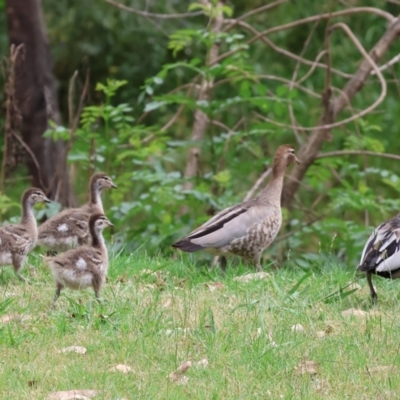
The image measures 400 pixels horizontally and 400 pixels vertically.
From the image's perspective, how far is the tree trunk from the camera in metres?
14.3

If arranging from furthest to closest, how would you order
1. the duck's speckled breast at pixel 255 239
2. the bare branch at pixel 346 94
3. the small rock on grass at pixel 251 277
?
the bare branch at pixel 346 94 < the duck's speckled breast at pixel 255 239 < the small rock on grass at pixel 251 277

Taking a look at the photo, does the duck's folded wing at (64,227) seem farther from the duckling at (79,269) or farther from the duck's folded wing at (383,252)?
the duck's folded wing at (383,252)

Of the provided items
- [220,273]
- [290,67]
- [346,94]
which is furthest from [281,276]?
[290,67]

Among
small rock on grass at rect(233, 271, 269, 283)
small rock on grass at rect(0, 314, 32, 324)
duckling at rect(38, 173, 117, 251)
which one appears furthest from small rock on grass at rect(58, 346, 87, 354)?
duckling at rect(38, 173, 117, 251)

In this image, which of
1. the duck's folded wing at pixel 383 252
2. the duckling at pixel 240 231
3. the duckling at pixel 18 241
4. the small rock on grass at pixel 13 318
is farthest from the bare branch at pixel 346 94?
the small rock on grass at pixel 13 318

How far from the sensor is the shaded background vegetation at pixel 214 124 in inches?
489

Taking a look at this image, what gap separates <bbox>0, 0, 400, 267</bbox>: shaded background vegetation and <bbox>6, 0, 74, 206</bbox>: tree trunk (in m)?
0.50

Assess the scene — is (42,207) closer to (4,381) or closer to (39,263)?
(39,263)

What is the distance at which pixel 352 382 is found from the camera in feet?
21.4

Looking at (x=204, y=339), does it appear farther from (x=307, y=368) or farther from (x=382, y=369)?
(x=382, y=369)

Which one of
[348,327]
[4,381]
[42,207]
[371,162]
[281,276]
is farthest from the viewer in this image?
[371,162]

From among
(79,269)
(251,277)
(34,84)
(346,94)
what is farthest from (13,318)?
(34,84)

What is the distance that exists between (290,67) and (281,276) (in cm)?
1044

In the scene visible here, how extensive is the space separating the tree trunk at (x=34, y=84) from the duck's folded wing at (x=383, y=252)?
22.4 ft
